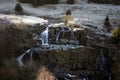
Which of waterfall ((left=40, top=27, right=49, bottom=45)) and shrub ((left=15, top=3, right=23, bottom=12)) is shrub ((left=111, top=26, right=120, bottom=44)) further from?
shrub ((left=15, top=3, right=23, bottom=12))

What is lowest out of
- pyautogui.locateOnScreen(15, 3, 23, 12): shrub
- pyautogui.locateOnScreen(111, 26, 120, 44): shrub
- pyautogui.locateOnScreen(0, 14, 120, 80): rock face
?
pyautogui.locateOnScreen(0, 14, 120, 80): rock face

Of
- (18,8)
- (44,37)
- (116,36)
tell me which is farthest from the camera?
(18,8)

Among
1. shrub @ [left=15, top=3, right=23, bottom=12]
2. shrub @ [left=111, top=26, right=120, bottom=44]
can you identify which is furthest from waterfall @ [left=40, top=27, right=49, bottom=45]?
shrub @ [left=111, top=26, right=120, bottom=44]

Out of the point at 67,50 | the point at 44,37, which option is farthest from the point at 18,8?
the point at 67,50

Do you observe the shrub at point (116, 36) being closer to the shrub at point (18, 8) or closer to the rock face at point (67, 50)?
the rock face at point (67, 50)

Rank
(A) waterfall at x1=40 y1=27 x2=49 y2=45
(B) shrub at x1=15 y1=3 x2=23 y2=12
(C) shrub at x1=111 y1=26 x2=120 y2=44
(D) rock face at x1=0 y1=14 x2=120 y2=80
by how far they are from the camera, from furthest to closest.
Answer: (B) shrub at x1=15 y1=3 x2=23 y2=12
(A) waterfall at x1=40 y1=27 x2=49 y2=45
(C) shrub at x1=111 y1=26 x2=120 y2=44
(D) rock face at x1=0 y1=14 x2=120 y2=80

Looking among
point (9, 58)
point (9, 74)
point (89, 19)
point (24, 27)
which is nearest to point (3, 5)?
point (24, 27)

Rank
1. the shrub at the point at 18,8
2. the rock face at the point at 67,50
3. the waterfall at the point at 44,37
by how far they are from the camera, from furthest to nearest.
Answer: the shrub at the point at 18,8
the waterfall at the point at 44,37
the rock face at the point at 67,50

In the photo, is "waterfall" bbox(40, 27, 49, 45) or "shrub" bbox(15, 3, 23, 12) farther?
"shrub" bbox(15, 3, 23, 12)

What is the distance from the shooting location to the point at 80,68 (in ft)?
95.0

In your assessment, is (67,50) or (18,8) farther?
(18,8)

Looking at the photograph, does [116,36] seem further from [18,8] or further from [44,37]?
[18,8]

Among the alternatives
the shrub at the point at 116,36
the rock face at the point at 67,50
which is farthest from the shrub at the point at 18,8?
the shrub at the point at 116,36

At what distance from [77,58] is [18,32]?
637 cm
